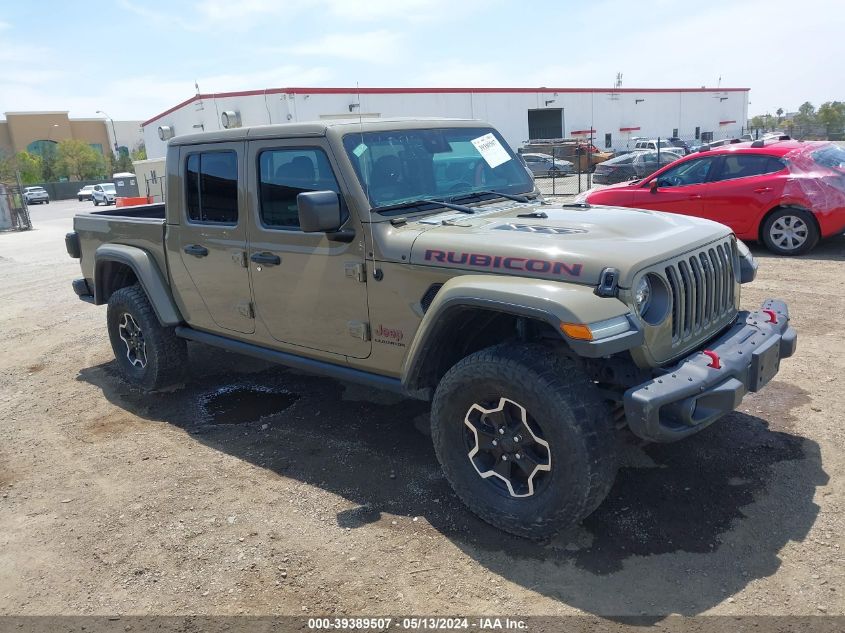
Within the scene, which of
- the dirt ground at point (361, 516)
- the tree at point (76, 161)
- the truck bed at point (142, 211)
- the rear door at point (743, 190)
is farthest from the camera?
the tree at point (76, 161)

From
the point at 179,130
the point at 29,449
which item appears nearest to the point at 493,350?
the point at 29,449

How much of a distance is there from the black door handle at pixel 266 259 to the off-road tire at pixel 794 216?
7426 millimetres

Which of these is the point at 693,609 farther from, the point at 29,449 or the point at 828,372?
the point at 29,449

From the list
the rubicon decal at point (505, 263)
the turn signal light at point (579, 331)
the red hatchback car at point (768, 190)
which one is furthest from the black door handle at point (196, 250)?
the red hatchback car at point (768, 190)

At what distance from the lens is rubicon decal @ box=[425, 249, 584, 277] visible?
2.98m

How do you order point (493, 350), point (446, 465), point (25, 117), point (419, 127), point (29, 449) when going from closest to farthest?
point (493, 350)
point (446, 465)
point (419, 127)
point (29, 449)
point (25, 117)

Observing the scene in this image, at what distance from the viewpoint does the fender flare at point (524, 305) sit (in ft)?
9.05

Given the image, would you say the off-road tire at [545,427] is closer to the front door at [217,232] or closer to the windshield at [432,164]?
the windshield at [432,164]

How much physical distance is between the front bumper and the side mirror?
174 cm

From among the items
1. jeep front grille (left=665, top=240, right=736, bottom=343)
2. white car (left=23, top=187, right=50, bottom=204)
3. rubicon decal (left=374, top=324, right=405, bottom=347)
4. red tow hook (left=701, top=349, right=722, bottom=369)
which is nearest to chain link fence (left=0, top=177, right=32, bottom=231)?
rubicon decal (left=374, top=324, right=405, bottom=347)

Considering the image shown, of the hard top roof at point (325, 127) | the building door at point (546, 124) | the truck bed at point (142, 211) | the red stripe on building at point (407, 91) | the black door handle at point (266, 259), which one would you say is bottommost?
the black door handle at point (266, 259)

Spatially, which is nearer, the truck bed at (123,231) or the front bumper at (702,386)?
the front bumper at (702,386)

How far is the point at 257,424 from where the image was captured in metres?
4.81

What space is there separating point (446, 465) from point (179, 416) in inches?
102
